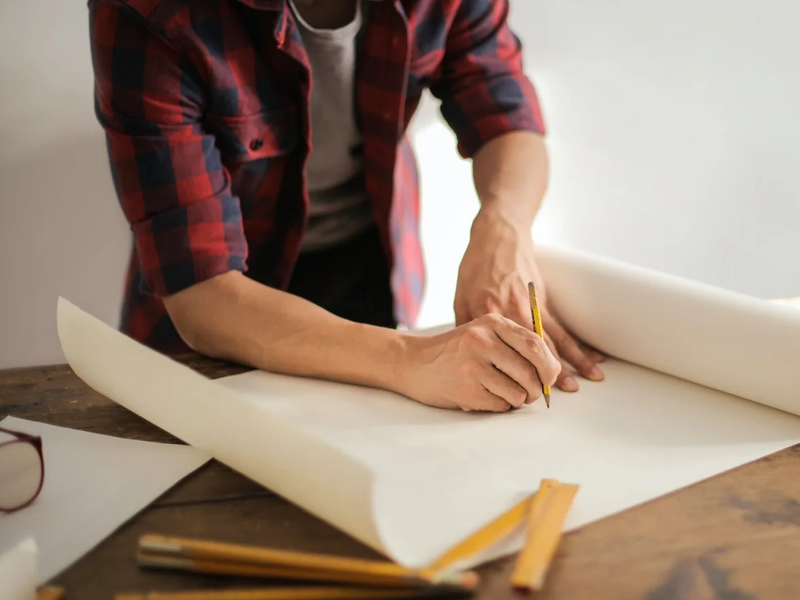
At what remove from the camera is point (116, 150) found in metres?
0.95

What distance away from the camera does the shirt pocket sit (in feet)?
3.43

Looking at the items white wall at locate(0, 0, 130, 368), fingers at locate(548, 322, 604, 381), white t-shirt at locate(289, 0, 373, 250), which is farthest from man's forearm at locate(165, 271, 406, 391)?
white wall at locate(0, 0, 130, 368)

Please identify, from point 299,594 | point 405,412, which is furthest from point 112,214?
point 299,594

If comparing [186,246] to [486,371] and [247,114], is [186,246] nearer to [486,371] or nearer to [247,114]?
[247,114]

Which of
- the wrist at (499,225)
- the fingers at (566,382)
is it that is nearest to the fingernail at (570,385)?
the fingers at (566,382)

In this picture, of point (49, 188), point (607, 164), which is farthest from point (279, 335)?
point (607, 164)

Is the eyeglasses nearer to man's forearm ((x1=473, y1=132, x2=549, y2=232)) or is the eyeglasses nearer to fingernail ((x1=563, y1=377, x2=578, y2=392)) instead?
fingernail ((x1=563, y1=377, x2=578, y2=392))

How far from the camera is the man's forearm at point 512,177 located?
3.59ft

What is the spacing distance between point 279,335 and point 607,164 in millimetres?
1169

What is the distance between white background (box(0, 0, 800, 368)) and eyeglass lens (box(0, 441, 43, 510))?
957mm

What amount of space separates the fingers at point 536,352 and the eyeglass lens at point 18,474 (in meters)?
0.48

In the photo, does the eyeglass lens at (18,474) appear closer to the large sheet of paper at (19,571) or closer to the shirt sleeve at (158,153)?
the large sheet of paper at (19,571)

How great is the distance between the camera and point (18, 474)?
654 mm

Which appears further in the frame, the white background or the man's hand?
the white background
